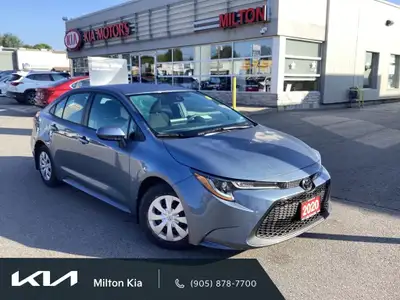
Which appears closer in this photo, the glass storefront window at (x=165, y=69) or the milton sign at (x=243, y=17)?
the milton sign at (x=243, y=17)

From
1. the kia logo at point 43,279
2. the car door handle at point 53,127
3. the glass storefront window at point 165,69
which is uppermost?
the glass storefront window at point 165,69

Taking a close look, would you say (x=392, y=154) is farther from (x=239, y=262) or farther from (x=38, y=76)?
(x=38, y=76)

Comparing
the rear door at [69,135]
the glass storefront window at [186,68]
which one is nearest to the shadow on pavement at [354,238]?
the rear door at [69,135]

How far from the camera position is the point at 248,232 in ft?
9.71

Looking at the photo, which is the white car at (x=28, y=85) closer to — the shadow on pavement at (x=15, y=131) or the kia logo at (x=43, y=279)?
the shadow on pavement at (x=15, y=131)

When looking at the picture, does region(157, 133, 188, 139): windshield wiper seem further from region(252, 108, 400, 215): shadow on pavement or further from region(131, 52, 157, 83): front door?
region(131, 52, 157, 83): front door

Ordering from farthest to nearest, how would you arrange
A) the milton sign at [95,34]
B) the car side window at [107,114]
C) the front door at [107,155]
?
the milton sign at [95,34] < the car side window at [107,114] < the front door at [107,155]

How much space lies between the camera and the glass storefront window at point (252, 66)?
14.2 metres

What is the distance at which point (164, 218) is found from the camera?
339 centimetres

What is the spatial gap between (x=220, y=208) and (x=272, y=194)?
452 mm

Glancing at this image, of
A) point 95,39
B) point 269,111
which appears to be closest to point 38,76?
point 95,39

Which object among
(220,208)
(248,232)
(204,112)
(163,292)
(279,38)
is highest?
(279,38)

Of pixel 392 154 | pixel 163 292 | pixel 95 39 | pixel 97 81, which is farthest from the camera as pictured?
pixel 95 39

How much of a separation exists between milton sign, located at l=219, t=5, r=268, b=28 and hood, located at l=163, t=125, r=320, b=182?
10841 millimetres
